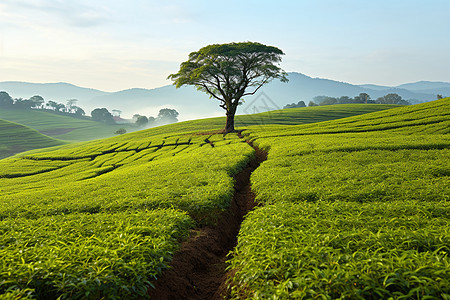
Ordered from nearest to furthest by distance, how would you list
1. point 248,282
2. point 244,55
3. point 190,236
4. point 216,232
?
point 248,282 → point 190,236 → point 216,232 → point 244,55

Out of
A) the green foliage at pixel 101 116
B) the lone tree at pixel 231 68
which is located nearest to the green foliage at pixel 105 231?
the lone tree at pixel 231 68

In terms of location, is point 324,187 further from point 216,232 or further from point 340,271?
point 340,271

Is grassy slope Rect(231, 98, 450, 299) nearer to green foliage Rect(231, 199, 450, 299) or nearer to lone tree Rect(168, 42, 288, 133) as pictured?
green foliage Rect(231, 199, 450, 299)

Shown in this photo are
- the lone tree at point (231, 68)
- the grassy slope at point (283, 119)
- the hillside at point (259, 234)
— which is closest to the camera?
the hillside at point (259, 234)

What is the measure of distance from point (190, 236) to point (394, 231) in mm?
5493

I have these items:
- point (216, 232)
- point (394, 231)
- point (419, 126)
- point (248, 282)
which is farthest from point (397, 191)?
point (419, 126)

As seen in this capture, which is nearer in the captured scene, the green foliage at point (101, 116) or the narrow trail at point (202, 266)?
the narrow trail at point (202, 266)

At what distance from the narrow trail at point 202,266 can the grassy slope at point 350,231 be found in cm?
77

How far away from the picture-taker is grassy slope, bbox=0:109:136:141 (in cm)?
13488

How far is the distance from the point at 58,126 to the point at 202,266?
165925 mm

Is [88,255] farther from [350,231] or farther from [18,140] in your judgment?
[18,140]

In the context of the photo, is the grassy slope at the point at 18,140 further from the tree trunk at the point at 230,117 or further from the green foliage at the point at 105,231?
the green foliage at the point at 105,231

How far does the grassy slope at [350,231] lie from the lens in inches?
170

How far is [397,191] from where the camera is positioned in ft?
32.2
